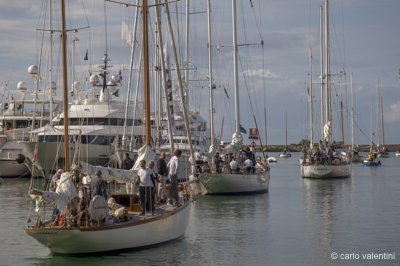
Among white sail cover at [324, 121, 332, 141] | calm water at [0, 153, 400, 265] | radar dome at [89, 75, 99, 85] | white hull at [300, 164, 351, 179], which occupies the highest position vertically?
radar dome at [89, 75, 99, 85]

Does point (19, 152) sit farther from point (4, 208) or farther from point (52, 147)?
point (4, 208)

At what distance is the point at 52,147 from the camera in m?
56.5

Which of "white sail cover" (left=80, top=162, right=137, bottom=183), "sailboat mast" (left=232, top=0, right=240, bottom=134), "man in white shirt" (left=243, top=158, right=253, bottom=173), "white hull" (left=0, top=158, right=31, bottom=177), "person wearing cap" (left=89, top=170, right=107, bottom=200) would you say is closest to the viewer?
"person wearing cap" (left=89, top=170, right=107, bottom=200)

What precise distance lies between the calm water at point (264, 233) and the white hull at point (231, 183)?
642 millimetres

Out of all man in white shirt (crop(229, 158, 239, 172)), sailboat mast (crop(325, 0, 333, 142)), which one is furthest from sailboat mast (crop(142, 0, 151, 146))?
sailboat mast (crop(325, 0, 333, 142))

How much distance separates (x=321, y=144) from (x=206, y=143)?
36.3 feet

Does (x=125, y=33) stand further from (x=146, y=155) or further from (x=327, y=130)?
(x=327, y=130)

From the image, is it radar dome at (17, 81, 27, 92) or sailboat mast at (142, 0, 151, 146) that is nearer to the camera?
sailboat mast at (142, 0, 151, 146)

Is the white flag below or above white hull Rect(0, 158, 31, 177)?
above

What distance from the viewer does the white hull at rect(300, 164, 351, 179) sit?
197 feet

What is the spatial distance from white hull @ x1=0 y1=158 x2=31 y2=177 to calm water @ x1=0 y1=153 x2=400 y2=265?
767 inches

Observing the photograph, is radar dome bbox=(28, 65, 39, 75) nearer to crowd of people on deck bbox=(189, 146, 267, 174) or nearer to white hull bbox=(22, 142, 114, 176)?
white hull bbox=(22, 142, 114, 176)

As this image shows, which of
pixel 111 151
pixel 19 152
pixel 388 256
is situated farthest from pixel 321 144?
pixel 388 256

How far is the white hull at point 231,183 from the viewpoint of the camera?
41.5m
